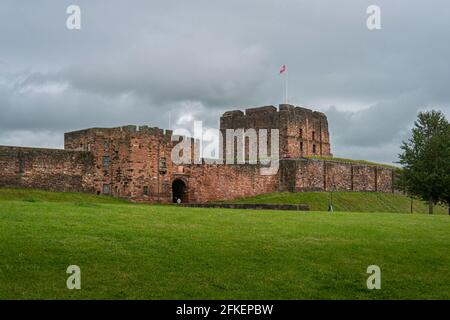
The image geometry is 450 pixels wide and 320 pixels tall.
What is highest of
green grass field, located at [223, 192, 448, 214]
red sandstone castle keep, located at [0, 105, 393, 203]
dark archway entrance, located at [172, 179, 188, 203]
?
red sandstone castle keep, located at [0, 105, 393, 203]

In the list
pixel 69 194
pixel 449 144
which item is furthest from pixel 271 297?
pixel 449 144

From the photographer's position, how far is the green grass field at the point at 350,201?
49.5m

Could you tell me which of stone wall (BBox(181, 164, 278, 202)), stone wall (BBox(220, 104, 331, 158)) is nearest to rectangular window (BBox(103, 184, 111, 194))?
stone wall (BBox(181, 164, 278, 202))

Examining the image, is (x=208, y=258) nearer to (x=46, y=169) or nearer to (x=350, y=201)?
(x=46, y=169)

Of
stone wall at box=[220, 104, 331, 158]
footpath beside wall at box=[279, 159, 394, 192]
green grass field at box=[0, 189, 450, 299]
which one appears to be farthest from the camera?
stone wall at box=[220, 104, 331, 158]

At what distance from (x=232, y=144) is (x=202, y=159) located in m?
19.9

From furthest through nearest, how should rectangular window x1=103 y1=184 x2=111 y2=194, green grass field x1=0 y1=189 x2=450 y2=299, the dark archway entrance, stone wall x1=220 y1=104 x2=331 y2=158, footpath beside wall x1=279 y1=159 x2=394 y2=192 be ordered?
stone wall x1=220 y1=104 x2=331 y2=158 < footpath beside wall x1=279 y1=159 x2=394 y2=192 < the dark archway entrance < rectangular window x1=103 y1=184 x2=111 y2=194 < green grass field x1=0 y1=189 x2=450 y2=299

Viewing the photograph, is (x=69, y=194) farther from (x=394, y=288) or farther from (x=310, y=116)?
(x=310, y=116)

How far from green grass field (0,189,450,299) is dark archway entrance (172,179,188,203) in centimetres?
2525

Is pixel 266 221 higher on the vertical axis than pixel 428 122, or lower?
lower

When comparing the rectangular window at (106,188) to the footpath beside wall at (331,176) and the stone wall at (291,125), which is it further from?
the stone wall at (291,125)

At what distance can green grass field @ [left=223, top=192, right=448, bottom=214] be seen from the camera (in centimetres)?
4950

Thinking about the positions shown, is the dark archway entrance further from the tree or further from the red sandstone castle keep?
the tree

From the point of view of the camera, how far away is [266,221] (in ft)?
73.4
